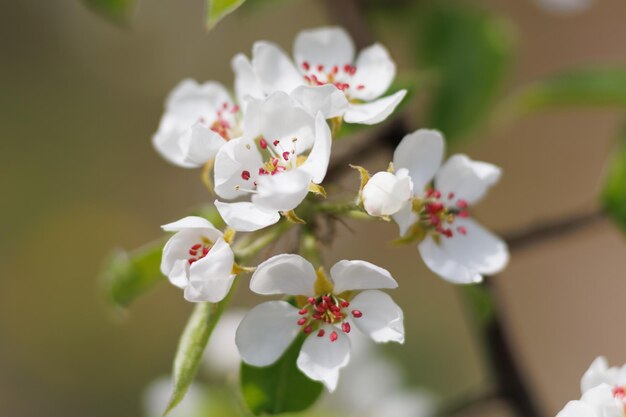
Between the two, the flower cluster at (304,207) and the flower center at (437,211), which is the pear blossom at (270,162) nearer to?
the flower cluster at (304,207)

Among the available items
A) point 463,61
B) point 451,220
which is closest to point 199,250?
point 451,220

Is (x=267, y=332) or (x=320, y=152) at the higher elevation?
(x=320, y=152)

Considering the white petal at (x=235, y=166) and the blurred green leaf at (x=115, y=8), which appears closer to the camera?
the white petal at (x=235, y=166)

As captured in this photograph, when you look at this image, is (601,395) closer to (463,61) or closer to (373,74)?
(373,74)

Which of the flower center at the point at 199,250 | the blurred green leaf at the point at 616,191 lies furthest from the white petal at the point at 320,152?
the blurred green leaf at the point at 616,191

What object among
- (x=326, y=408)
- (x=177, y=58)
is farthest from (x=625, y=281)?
(x=326, y=408)

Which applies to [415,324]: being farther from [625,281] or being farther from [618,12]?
[618,12]
